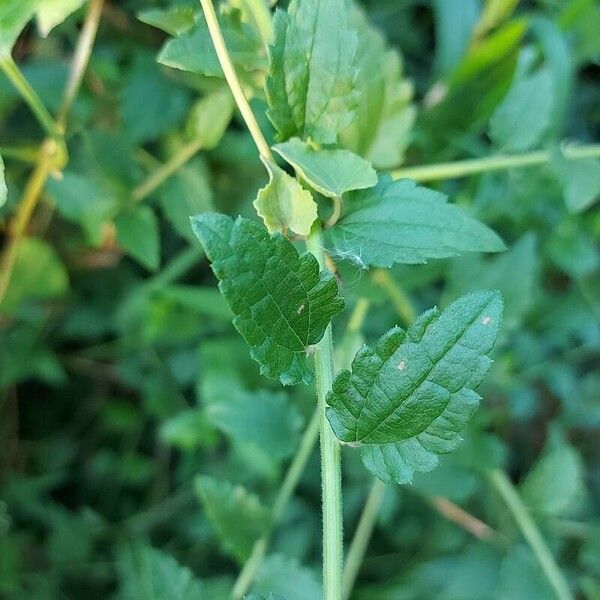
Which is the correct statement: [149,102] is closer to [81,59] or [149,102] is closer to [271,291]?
[81,59]

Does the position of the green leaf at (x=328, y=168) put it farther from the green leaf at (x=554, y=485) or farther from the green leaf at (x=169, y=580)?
the green leaf at (x=554, y=485)

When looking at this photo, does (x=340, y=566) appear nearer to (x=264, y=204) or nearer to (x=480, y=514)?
(x=264, y=204)

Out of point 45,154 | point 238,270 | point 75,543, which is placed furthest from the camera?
point 75,543

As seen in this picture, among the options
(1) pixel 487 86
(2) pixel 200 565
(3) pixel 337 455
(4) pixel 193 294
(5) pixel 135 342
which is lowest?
(2) pixel 200 565

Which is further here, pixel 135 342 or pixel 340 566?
pixel 135 342

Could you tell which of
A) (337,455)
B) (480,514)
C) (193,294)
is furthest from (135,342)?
(337,455)

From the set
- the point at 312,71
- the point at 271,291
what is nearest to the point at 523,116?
the point at 312,71
